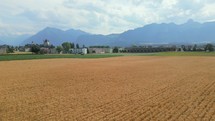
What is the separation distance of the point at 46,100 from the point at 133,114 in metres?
5.82

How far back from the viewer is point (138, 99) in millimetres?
14688

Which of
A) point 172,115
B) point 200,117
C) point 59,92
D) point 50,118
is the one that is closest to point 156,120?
point 172,115

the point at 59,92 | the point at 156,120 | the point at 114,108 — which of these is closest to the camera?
the point at 156,120

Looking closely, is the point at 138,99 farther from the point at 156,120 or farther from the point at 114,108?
the point at 156,120

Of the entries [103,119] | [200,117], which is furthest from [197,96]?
[103,119]

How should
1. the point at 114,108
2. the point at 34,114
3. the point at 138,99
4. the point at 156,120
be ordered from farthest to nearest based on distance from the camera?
the point at 138,99 → the point at 114,108 → the point at 34,114 → the point at 156,120

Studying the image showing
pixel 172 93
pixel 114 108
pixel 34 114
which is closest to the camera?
pixel 34 114

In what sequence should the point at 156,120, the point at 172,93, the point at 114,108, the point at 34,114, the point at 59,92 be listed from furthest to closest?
the point at 59,92 < the point at 172,93 < the point at 114,108 < the point at 34,114 < the point at 156,120

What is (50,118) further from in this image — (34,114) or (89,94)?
(89,94)

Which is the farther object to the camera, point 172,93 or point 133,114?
point 172,93

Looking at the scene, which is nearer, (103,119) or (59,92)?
(103,119)

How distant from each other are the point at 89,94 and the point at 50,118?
5770 mm

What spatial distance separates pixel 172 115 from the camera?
10.9 m

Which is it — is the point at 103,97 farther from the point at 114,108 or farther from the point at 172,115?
the point at 172,115
